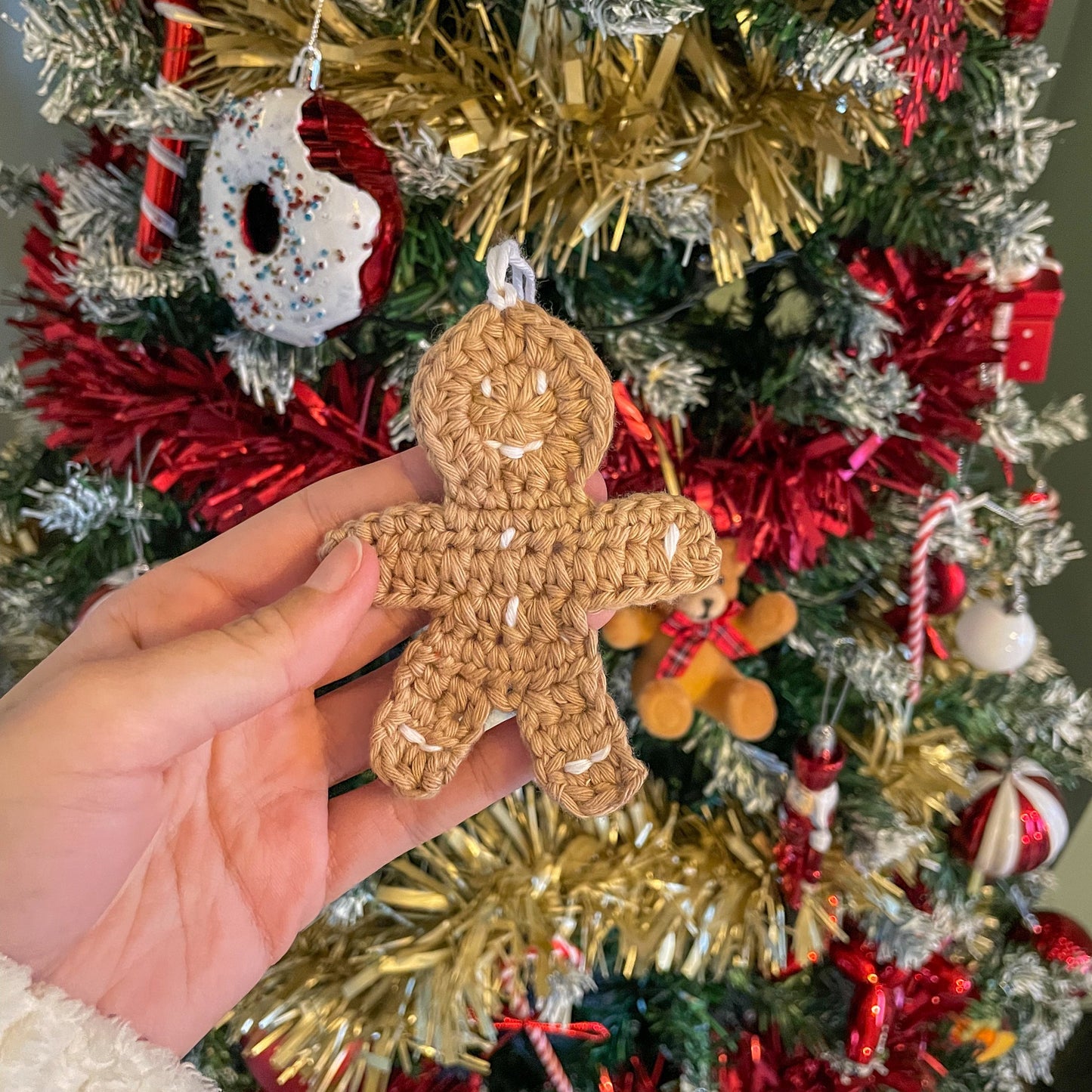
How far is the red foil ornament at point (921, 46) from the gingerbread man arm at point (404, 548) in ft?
1.41

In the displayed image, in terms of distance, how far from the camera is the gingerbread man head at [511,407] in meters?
0.49

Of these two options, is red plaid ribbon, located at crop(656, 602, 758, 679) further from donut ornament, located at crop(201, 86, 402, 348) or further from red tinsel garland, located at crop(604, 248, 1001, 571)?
donut ornament, located at crop(201, 86, 402, 348)

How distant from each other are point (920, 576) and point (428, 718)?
0.45 metres

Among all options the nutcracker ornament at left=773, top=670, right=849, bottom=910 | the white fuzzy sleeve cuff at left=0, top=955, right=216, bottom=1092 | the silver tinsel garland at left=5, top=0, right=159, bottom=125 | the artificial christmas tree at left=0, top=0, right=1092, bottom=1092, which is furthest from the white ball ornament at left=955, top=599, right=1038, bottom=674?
the silver tinsel garland at left=5, top=0, right=159, bottom=125

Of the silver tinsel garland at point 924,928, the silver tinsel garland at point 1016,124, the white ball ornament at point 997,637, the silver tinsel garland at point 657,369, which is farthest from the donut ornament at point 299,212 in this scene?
the silver tinsel garland at point 924,928

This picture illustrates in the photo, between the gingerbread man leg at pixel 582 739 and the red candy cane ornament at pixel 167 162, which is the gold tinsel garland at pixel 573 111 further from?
the gingerbread man leg at pixel 582 739

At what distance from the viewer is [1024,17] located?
0.59 metres

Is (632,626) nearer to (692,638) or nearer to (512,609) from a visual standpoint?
(692,638)

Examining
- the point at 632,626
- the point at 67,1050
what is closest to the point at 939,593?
the point at 632,626

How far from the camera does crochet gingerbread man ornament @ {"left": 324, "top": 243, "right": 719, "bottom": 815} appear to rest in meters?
0.49

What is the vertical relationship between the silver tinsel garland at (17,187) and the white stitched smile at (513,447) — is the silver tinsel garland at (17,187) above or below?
above

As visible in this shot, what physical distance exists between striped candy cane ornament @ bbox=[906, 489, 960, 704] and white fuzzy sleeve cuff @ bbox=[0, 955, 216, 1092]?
0.62m

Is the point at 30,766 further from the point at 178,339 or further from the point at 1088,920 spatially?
the point at 1088,920

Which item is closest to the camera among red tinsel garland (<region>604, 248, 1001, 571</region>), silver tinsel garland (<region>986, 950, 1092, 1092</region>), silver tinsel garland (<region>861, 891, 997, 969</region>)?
red tinsel garland (<region>604, 248, 1001, 571</region>)
